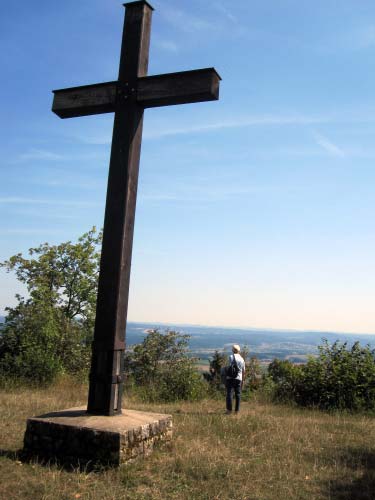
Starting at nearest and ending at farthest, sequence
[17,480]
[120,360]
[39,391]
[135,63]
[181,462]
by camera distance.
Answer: [17,480], [181,462], [120,360], [135,63], [39,391]

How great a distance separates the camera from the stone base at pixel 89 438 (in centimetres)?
492

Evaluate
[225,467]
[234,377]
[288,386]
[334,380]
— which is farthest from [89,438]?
[288,386]

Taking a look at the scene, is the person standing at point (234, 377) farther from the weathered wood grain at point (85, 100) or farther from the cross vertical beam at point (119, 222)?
the weathered wood grain at point (85, 100)

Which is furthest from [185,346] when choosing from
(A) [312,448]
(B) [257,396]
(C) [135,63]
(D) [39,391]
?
(C) [135,63]

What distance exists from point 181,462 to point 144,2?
233 inches

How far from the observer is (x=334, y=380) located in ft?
38.5

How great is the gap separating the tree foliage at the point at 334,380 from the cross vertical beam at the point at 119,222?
762 centimetres

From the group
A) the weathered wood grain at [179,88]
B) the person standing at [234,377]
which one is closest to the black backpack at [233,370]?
the person standing at [234,377]

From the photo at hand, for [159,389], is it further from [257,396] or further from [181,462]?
[181,462]

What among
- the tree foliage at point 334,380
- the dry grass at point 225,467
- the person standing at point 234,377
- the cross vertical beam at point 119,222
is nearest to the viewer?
the dry grass at point 225,467

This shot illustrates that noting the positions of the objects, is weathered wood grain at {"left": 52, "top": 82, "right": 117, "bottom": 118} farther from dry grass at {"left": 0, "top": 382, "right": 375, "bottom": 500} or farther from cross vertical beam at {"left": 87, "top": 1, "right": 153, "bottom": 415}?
dry grass at {"left": 0, "top": 382, "right": 375, "bottom": 500}

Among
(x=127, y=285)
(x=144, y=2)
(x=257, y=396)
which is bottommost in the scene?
(x=257, y=396)

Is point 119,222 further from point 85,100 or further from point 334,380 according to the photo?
point 334,380

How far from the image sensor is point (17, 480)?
449 cm
